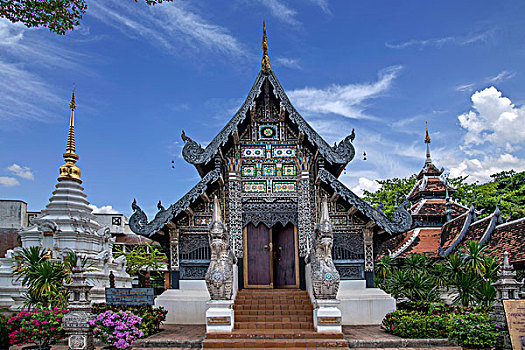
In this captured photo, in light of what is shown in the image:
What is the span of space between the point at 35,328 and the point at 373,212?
→ 25.5 feet

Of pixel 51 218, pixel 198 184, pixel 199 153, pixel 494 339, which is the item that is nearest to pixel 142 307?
pixel 198 184

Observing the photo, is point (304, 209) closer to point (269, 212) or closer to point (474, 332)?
point (269, 212)

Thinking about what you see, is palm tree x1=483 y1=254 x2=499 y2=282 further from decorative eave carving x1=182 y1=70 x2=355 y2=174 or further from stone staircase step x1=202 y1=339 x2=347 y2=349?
stone staircase step x1=202 y1=339 x2=347 y2=349

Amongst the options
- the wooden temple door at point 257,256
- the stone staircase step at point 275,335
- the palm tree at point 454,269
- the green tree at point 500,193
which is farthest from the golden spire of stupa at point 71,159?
the green tree at point 500,193

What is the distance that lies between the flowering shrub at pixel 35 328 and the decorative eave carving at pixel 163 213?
3104mm

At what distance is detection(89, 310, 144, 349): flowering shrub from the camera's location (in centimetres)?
847

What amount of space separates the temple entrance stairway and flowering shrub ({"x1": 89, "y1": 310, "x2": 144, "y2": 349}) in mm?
1380

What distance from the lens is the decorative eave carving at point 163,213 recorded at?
1145 centimetres

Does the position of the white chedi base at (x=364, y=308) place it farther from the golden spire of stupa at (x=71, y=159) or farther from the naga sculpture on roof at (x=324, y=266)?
the golden spire of stupa at (x=71, y=159)

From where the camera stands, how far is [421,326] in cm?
927

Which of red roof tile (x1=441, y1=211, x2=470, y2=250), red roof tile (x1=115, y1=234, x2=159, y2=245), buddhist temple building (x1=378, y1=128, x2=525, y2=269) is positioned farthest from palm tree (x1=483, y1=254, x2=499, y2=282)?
red roof tile (x1=115, y1=234, x2=159, y2=245)

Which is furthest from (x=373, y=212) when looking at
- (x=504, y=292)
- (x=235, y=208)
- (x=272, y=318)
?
(x=504, y=292)

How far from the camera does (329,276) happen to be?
31.1ft

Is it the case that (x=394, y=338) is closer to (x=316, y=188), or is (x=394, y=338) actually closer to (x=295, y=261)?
(x=295, y=261)
